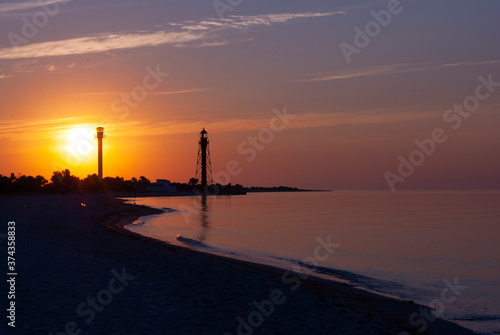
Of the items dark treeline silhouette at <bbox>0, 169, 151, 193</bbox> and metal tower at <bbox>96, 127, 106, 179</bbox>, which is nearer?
dark treeline silhouette at <bbox>0, 169, 151, 193</bbox>

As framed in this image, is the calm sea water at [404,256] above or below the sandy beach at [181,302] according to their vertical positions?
below

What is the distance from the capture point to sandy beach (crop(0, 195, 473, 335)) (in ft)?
34.3

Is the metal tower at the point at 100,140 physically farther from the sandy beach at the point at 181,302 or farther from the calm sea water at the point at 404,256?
the sandy beach at the point at 181,302

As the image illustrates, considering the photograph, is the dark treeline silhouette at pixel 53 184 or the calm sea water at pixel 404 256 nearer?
the calm sea water at pixel 404 256

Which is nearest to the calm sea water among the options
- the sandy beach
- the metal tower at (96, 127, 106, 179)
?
the sandy beach

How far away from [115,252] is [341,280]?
32.0 ft

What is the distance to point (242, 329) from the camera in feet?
35.1

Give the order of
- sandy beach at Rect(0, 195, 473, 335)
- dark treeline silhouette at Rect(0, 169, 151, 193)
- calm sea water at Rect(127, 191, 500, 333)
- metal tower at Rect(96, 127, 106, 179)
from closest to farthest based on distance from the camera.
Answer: sandy beach at Rect(0, 195, 473, 335) → calm sea water at Rect(127, 191, 500, 333) → dark treeline silhouette at Rect(0, 169, 151, 193) → metal tower at Rect(96, 127, 106, 179)

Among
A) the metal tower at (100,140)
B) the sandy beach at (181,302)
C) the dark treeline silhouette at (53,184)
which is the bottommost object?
the sandy beach at (181,302)

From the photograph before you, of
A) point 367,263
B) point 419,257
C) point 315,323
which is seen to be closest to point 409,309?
point 315,323

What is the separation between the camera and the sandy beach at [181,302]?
10.5 meters

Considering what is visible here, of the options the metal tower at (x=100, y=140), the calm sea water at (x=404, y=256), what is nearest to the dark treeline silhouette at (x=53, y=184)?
the metal tower at (x=100, y=140)

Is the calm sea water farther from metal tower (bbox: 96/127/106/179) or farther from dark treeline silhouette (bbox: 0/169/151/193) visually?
metal tower (bbox: 96/127/106/179)

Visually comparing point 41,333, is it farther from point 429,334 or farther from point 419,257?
point 419,257
